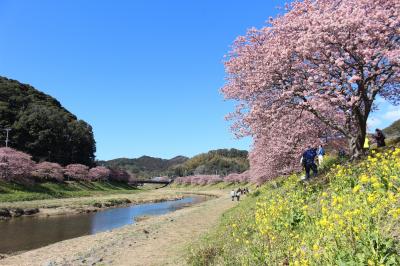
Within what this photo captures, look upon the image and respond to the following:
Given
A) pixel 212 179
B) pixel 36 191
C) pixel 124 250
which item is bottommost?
pixel 124 250

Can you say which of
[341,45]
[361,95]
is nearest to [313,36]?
[341,45]

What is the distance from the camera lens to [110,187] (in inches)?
3861

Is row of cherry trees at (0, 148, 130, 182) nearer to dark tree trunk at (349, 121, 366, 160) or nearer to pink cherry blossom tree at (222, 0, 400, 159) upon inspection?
pink cherry blossom tree at (222, 0, 400, 159)

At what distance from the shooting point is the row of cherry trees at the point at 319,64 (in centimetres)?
1458

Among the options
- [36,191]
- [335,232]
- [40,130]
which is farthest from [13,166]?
[335,232]

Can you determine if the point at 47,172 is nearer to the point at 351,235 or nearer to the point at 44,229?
the point at 44,229

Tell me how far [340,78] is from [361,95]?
3.56 feet

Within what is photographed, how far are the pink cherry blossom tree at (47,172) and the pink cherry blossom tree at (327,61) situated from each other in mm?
61226

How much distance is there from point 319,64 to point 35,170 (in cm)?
6599

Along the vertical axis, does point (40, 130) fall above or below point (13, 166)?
above

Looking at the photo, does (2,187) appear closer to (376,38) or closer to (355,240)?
(376,38)

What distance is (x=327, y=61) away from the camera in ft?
51.6

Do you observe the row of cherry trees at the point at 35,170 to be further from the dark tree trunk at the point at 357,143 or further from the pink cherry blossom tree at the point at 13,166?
the dark tree trunk at the point at 357,143

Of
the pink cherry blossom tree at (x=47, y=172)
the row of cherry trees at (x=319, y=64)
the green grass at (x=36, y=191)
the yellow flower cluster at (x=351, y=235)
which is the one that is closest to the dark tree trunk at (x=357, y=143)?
the row of cherry trees at (x=319, y=64)
